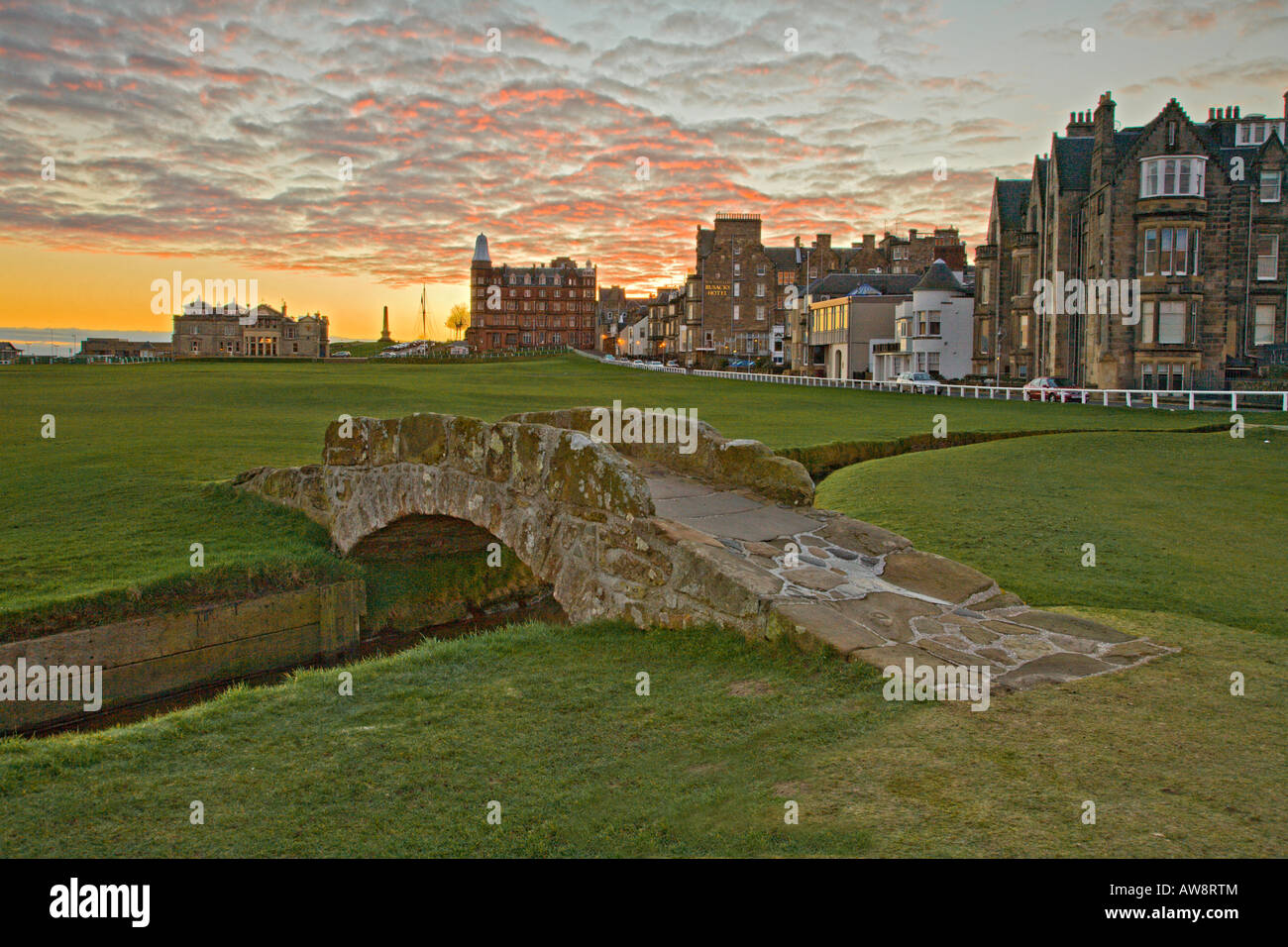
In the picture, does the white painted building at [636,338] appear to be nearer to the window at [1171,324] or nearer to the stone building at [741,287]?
the stone building at [741,287]

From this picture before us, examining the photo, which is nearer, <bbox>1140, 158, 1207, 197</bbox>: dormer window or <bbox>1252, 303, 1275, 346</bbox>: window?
<bbox>1140, 158, 1207, 197</bbox>: dormer window

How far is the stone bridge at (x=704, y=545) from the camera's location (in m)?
7.59

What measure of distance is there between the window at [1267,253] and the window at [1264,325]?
5.90ft

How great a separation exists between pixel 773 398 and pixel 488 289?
124 meters

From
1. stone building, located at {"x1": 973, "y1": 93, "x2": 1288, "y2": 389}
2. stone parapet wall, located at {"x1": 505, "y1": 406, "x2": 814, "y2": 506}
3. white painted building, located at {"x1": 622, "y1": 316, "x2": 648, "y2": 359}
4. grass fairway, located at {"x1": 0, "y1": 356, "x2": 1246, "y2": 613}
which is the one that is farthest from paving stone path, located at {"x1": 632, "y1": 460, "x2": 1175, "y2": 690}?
Result: white painted building, located at {"x1": 622, "y1": 316, "x2": 648, "y2": 359}

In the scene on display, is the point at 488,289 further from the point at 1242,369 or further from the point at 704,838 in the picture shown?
the point at 704,838

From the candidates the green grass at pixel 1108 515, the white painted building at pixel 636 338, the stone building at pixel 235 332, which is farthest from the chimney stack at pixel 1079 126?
the stone building at pixel 235 332

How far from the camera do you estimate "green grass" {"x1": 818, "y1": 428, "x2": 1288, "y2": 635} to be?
10.4 m

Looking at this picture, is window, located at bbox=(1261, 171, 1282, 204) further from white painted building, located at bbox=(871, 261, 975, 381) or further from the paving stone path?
the paving stone path

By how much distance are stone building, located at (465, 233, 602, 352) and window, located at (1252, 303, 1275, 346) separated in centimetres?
13493

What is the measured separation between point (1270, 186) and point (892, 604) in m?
53.5

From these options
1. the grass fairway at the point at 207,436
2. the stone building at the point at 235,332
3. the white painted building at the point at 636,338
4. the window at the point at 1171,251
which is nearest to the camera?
the grass fairway at the point at 207,436
